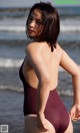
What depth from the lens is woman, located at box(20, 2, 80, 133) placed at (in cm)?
232

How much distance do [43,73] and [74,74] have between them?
400mm

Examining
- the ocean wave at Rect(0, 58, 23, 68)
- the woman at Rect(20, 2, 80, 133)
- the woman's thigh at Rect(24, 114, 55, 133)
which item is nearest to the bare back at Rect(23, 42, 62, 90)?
the woman at Rect(20, 2, 80, 133)

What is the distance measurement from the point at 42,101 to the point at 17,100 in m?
4.98

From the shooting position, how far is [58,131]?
255 cm

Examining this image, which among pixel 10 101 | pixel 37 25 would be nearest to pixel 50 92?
pixel 37 25

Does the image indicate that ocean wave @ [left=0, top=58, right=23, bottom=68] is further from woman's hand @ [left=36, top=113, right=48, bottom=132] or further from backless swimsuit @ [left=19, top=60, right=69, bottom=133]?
woman's hand @ [left=36, top=113, right=48, bottom=132]

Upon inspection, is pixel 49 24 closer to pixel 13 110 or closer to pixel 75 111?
pixel 75 111

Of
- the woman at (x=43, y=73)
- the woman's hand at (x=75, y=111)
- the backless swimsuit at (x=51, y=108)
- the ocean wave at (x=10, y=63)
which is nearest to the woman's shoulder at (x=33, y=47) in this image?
the woman at (x=43, y=73)

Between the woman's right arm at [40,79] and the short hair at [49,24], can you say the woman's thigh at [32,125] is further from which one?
the short hair at [49,24]

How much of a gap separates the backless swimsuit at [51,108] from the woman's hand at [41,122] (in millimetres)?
96

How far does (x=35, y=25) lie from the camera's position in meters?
2.43

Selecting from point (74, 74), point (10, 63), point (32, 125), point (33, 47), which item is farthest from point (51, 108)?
point (10, 63)

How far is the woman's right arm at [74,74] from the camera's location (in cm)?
261

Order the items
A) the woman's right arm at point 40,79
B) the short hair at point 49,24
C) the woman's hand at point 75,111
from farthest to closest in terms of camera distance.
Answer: the woman's hand at point 75,111
the short hair at point 49,24
the woman's right arm at point 40,79
